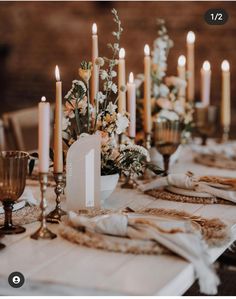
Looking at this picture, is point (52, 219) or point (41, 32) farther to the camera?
point (41, 32)

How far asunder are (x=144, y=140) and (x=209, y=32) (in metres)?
3.49

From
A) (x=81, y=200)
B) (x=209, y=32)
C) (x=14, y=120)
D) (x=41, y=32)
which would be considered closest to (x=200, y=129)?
(x=14, y=120)

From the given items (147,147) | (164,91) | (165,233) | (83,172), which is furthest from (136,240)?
(164,91)

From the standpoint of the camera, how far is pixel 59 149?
1430mm

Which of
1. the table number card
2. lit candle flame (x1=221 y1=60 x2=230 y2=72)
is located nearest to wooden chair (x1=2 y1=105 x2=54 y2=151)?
lit candle flame (x1=221 y1=60 x2=230 y2=72)

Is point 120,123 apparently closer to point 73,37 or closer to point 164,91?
point 164,91

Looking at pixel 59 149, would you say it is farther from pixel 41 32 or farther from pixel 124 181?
pixel 41 32

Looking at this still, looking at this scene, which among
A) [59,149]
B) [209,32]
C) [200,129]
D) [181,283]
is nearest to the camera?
[181,283]

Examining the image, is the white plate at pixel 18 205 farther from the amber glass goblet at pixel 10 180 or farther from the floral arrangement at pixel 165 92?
the floral arrangement at pixel 165 92

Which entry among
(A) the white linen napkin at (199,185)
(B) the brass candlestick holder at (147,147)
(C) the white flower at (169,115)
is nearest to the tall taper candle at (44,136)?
(A) the white linen napkin at (199,185)

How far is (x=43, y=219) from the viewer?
133 cm

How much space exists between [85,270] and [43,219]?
218 mm

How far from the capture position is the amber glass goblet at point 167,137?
1.93 meters

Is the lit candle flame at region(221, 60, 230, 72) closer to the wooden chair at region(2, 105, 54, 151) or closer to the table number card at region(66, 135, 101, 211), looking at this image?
the wooden chair at region(2, 105, 54, 151)
